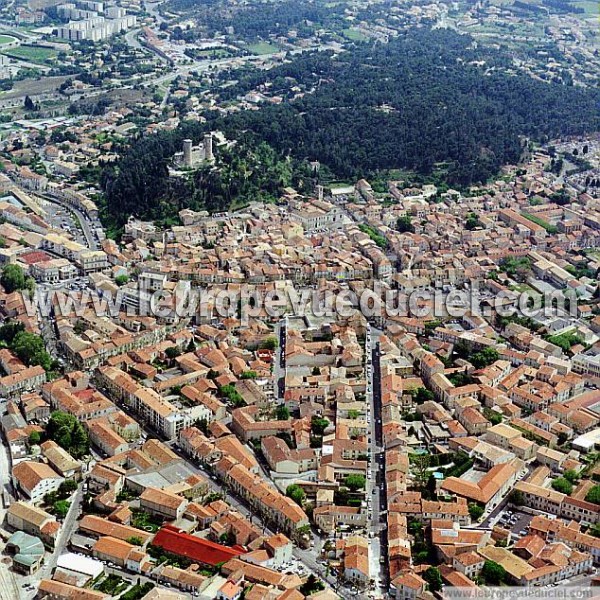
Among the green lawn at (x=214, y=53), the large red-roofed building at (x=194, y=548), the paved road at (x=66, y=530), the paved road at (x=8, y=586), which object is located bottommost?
the green lawn at (x=214, y=53)

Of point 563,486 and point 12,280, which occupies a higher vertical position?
point 563,486

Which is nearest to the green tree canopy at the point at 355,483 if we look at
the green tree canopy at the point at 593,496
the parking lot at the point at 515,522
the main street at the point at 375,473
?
the main street at the point at 375,473

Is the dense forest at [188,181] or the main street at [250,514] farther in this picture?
the dense forest at [188,181]

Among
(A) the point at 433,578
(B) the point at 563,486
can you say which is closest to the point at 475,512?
(B) the point at 563,486

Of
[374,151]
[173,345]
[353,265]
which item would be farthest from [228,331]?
[374,151]

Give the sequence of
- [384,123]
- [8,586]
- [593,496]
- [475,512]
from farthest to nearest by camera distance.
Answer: [384,123]
[593,496]
[475,512]
[8,586]

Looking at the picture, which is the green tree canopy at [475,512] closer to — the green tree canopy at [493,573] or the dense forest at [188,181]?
the green tree canopy at [493,573]

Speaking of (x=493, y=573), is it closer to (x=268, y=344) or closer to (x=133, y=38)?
(x=268, y=344)
